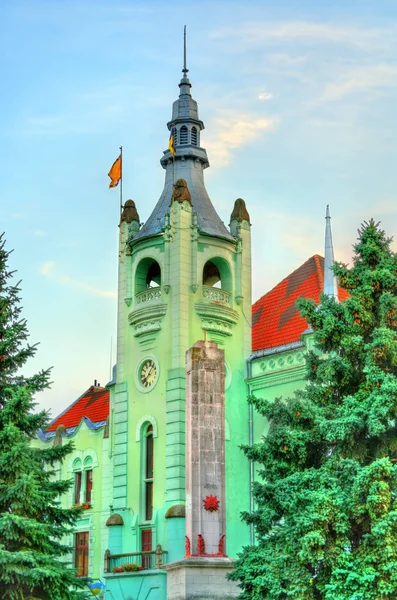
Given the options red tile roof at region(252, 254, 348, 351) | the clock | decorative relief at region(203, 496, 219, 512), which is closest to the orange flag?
red tile roof at region(252, 254, 348, 351)

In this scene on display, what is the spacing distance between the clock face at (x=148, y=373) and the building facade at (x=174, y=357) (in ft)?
0.24

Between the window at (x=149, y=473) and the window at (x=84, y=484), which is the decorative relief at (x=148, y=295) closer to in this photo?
the window at (x=149, y=473)

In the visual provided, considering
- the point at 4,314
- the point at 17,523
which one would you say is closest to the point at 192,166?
the point at 4,314

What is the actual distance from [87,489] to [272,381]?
10.8 metres

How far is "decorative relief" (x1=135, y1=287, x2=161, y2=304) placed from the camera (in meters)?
37.2

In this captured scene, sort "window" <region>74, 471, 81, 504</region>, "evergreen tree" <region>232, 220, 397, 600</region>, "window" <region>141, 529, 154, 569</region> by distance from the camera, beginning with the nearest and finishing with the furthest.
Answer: "evergreen tree" <region>232, 220, 397, 600</region>
"window" <region>141, 529, 154, 569</region>
"window" <region>74, 471, 81, 504</region>

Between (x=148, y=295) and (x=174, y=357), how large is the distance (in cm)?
289

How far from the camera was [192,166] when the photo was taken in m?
39.9

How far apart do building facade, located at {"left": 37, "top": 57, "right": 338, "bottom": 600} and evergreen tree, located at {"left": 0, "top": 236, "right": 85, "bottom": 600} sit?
789 centimetres

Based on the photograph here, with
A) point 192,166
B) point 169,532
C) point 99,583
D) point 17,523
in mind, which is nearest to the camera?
point 17,523

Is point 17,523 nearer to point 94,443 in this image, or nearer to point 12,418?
point 12,418

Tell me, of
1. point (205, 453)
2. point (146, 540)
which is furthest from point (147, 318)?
point (205, 453)

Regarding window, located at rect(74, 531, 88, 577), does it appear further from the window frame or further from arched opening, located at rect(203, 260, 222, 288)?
arched opening, located at rect(203, 260, 222, 288)

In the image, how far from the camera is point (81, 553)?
41.7 metres
